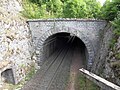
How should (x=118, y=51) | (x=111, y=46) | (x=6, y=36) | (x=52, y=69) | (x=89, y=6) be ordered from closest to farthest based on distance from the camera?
(x=118, y=51), (x=111, y=46), (x=6, y=36), (x=52, y=69), (x=89, y=6)

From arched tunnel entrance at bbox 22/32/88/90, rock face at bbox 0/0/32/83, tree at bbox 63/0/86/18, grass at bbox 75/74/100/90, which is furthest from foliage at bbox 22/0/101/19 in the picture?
grass at bbox 75/74/100/90

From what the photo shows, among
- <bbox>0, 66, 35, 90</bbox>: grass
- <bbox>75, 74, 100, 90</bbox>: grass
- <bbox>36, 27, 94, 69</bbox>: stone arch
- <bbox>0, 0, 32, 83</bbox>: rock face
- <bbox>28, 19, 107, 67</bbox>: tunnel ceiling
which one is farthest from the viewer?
<bbox>36, 27, 94, 69</bbox>: stone arch

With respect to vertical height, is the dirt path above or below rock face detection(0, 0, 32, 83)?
below

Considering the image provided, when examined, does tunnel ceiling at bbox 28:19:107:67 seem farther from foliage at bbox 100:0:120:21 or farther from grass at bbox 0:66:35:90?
grass at bbox 0:66:35:90

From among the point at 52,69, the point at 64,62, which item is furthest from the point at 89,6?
the point at 52,69

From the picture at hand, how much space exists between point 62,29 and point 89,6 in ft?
22.2

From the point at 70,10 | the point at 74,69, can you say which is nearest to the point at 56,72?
the point at 74,69

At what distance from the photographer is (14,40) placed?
64.5 feet

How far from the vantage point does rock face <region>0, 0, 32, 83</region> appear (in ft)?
60.3

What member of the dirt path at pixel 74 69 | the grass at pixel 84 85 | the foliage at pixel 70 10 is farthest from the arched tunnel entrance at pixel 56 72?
the foliage at pixel 70 10

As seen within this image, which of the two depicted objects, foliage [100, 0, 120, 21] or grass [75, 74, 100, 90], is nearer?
grass [75, 74, 100, 90]

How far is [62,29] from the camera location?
74.6ft

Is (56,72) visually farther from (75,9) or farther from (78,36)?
(75,9)

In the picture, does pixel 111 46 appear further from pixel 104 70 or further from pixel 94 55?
pixel 94 55
